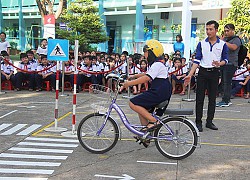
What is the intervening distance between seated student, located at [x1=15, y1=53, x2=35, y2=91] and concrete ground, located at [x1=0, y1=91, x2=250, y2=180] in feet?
15.0

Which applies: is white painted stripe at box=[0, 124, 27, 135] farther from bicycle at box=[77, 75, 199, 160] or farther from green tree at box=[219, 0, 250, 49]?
green tree at box=[219, 0, 250, 49]

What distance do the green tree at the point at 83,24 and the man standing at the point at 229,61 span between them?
11.7 m

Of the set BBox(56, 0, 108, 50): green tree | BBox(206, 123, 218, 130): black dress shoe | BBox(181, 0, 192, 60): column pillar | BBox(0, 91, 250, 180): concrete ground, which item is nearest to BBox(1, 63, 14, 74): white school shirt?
BBox(0, 91, 250, 180): concrete ground

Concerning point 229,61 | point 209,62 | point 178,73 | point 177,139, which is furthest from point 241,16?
point 177,139

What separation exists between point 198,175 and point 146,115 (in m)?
1.19

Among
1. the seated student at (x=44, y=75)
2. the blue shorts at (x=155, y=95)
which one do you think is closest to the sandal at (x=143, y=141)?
the blue shorts at (x=155, y=95)

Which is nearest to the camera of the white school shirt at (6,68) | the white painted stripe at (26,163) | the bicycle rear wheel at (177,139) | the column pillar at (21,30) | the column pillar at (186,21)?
the white painted stripe at (26,163)

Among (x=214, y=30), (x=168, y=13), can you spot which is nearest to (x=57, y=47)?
(x=214, y=30)

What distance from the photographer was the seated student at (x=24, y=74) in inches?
492

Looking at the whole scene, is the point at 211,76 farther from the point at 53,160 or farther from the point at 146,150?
the point at 53,160

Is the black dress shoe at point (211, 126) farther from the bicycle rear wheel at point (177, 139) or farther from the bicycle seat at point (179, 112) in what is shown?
the bicycle seat at point (179, 112)

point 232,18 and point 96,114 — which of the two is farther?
point 232,18

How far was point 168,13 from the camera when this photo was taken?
2455 cm

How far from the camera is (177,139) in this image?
17.7ft
